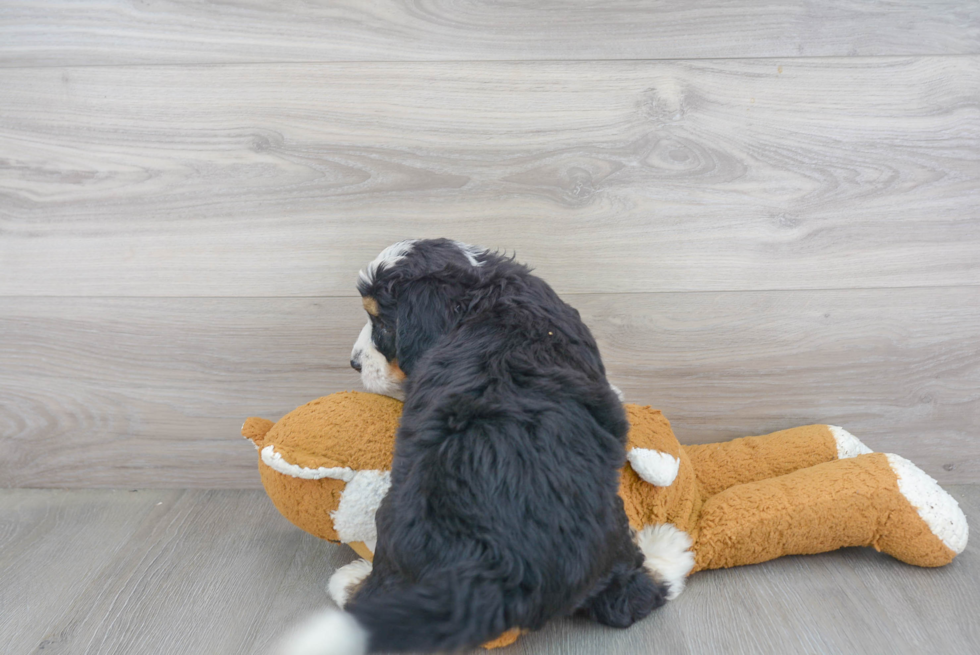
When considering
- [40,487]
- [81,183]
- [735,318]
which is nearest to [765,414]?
[735,318]

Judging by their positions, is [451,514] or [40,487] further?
[40,487]

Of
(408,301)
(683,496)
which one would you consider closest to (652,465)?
(683,496)

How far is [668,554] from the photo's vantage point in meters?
0.99

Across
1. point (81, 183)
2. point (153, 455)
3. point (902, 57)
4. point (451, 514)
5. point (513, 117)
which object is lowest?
point (153, 455)

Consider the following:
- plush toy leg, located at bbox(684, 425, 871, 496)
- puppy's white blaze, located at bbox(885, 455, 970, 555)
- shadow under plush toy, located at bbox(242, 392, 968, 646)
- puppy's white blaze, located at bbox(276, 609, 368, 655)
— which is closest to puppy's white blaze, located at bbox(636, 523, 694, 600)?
shadow under plush toy, located at bbox(242, 392, 968, 646)

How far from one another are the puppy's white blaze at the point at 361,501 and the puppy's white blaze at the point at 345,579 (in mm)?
75

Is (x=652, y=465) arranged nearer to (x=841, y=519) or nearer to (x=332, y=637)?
(x=841, y=519)

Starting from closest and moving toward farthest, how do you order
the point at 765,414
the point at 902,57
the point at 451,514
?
the point at 451,514 → the point at 902,57 → the point at 765,414

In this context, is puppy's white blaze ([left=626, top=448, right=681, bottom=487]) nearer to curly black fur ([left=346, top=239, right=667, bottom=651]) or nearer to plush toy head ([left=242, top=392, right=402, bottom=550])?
curly black fur ([left=346, top=239, right=667, bottom=651])

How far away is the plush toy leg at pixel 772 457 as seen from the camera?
1172mm

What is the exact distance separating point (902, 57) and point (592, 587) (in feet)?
3.59

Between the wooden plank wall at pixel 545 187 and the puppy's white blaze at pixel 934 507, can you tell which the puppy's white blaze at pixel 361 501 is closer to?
the wooden plank wall at pixel 545 187

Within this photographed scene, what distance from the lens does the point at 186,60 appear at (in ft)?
4.06

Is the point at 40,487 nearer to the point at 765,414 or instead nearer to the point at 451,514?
the point at 451,514
